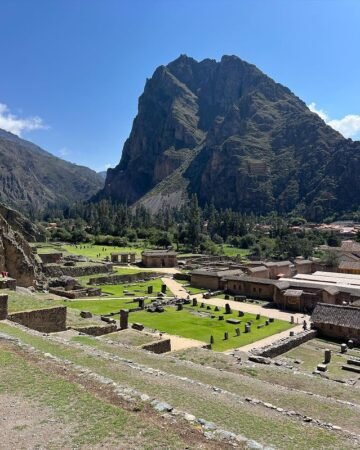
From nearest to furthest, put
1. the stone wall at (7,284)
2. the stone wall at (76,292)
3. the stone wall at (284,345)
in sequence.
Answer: the stone wall at (7,284) → the stone wall at (284,345) → the stone wall at (76,292)

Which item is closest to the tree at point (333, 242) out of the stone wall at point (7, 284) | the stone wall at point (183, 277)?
the stone wall at point (183, 277)

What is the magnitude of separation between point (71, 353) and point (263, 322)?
31.3 m

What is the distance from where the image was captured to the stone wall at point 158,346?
82.5 ft

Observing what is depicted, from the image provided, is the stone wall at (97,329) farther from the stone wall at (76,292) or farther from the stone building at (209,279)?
the stone building at (209,279)

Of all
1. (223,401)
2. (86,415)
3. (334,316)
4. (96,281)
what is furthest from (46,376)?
(96,281)

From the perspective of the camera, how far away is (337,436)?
430 inches

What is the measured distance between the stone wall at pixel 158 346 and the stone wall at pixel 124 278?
40.2 m

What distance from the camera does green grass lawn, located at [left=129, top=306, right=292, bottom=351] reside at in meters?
36.2

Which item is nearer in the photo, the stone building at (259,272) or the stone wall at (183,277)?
the stone building at (259,272)

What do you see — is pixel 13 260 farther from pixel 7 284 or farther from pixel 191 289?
pixel 191 289

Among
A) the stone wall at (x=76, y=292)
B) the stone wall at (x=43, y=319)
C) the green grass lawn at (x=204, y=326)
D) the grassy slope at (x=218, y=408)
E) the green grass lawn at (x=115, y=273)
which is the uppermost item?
the stone wall at (x=43, y=319)

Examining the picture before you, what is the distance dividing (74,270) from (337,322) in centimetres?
4627

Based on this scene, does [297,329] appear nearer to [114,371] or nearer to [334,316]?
[334,316]

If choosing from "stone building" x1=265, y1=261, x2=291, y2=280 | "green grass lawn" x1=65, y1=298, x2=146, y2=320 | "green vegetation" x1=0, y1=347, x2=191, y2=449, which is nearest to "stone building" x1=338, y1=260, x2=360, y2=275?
"stone building" x1=265, y1=261, x2=291, y2=280
